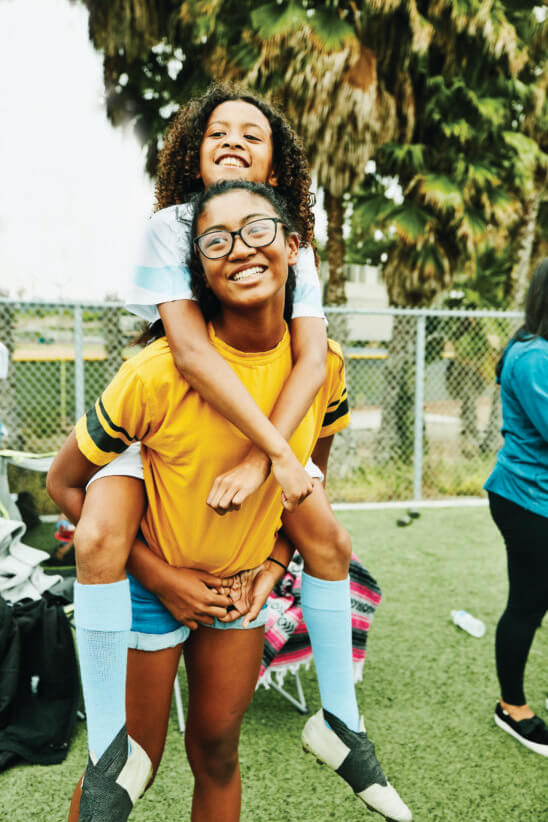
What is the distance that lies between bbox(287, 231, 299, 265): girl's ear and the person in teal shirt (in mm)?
1375

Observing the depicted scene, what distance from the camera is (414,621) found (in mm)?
4176

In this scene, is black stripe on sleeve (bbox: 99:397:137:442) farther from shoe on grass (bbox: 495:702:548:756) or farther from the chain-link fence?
the chain-link fence

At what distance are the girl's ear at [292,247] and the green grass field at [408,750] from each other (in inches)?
78.2

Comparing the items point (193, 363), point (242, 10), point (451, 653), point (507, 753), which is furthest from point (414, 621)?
point (242, 10)

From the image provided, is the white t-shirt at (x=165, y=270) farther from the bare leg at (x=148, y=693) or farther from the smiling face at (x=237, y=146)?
the bare leg at (x=148, y=693)

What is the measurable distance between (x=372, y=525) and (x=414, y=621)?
7.55 feet

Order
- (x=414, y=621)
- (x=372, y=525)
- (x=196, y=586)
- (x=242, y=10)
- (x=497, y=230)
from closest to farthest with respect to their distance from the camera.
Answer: (x=196, y=586)
(x=414, y=621)
(x=372, y=525)
(x=242, y=10)
(x=497, y=230)

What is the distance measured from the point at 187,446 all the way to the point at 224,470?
10 centimetres

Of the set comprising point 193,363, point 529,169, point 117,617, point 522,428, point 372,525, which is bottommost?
point 372,525

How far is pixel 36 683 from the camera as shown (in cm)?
292

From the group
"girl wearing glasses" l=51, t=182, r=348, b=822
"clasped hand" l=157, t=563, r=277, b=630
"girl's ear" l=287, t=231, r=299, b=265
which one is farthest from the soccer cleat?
"girl's ear" l=287, t=231, r=299, b=265

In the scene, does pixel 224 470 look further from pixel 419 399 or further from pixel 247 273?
pixel 419 399

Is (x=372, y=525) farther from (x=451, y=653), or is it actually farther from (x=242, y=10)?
(x=242, y=10)

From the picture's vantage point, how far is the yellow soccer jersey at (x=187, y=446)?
1424 mm
